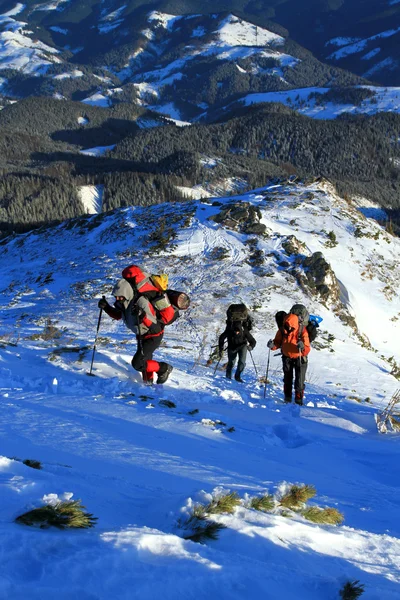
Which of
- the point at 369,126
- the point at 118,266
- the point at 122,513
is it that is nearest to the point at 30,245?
the point at 118,266

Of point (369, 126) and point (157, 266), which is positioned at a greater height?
point (369, 126)

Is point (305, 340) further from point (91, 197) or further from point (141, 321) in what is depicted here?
point (91, 197)

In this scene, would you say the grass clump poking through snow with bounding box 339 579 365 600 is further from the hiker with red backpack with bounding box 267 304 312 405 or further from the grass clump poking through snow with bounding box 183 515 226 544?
the hiker with red backpack with bounding box 267 304 312 405

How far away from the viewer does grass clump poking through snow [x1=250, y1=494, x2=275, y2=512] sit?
341 centimetres

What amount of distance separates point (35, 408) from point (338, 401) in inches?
277

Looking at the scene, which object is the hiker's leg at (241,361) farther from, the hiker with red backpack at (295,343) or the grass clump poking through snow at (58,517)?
the grass clump poking through snow at (58,517)

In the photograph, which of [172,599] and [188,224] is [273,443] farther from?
[188,224]

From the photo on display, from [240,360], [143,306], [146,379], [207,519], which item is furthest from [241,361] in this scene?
[207,519]

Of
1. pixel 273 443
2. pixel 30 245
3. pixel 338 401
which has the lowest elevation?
pixel 30 245

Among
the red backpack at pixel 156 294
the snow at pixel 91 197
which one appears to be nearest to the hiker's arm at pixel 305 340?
the red backpack at pixel 156 294

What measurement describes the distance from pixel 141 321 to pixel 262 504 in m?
4.29

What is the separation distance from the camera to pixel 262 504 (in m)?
3.43

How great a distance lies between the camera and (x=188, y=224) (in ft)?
88.3

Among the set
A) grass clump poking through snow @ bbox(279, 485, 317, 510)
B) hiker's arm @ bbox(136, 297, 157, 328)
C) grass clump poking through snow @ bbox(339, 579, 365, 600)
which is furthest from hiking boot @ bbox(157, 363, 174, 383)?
A: grass clump poking through snow @ bbox(339, 579, 365, 600)
